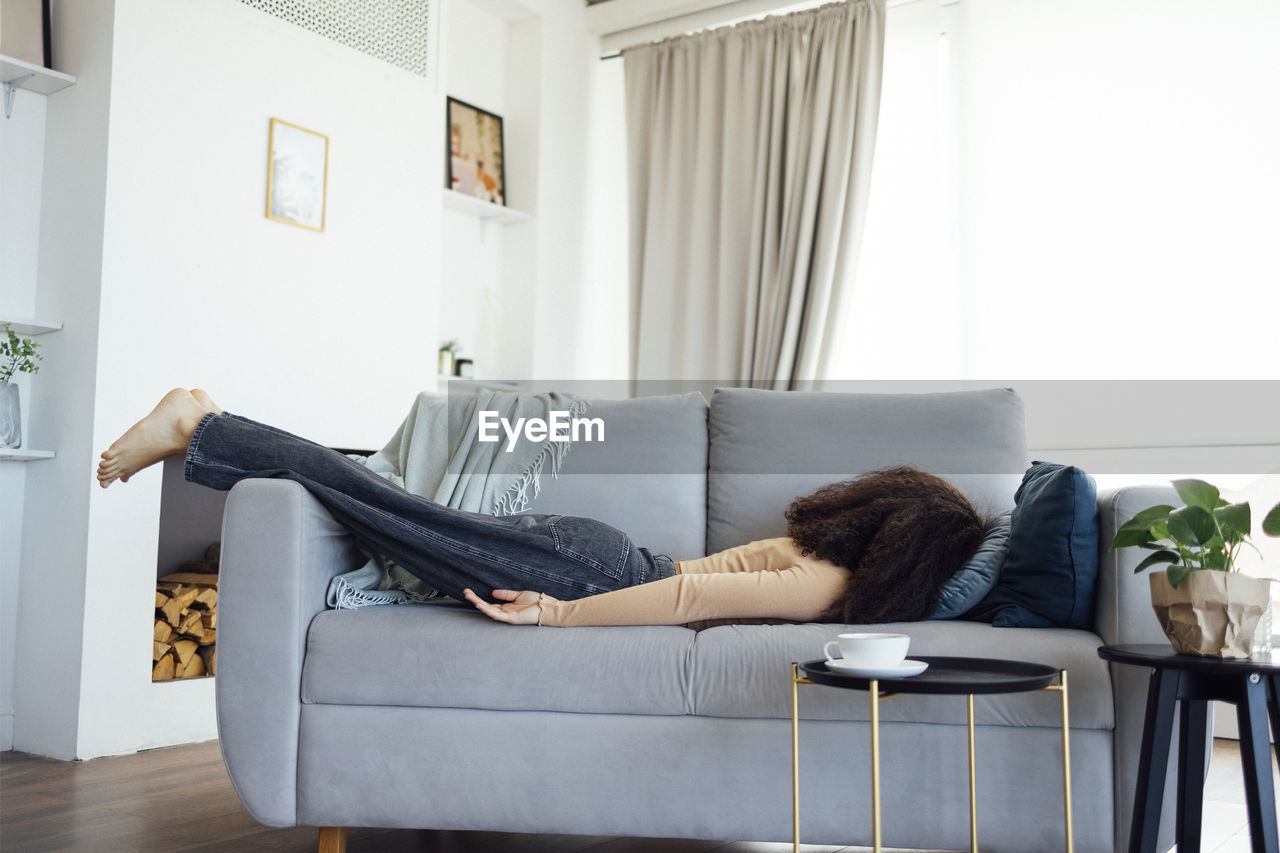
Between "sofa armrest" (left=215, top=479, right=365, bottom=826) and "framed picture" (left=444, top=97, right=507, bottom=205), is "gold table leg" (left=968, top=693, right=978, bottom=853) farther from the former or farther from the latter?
"framed picture" (left=444, top=97, right=507, bottom=205)

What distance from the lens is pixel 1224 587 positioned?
1.46m

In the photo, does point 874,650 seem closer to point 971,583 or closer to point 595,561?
point 971,583

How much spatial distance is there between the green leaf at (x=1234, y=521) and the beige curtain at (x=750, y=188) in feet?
7.83

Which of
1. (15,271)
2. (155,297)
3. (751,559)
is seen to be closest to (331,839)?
(751,559)

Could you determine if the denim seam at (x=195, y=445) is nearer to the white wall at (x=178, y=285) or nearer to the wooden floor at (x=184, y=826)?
the wooden floor at (x=184, y=826)

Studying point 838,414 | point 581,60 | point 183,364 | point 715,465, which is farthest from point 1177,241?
point 183,364

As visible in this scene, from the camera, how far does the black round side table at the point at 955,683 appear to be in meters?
1.29

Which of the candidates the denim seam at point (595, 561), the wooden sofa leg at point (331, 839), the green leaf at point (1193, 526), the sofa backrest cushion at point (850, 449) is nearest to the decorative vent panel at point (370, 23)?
the sofa backrest cushion at point (850, 449)

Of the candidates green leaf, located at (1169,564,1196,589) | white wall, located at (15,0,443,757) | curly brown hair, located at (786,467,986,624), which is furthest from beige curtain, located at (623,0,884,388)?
green leaf, located at (1169,564,1196,589)

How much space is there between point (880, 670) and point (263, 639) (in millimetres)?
1019

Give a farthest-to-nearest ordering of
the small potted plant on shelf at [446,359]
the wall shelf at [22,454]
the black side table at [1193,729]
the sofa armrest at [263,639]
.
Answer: the small potted plant on shelf at [446,359]
the wall shelf at [22,454]
the sofa armrest at [263,639]
the black side table at [1193,729]

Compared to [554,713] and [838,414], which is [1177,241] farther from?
[554,713]

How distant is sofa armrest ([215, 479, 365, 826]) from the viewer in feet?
5.78

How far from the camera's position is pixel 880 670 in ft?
4.48
